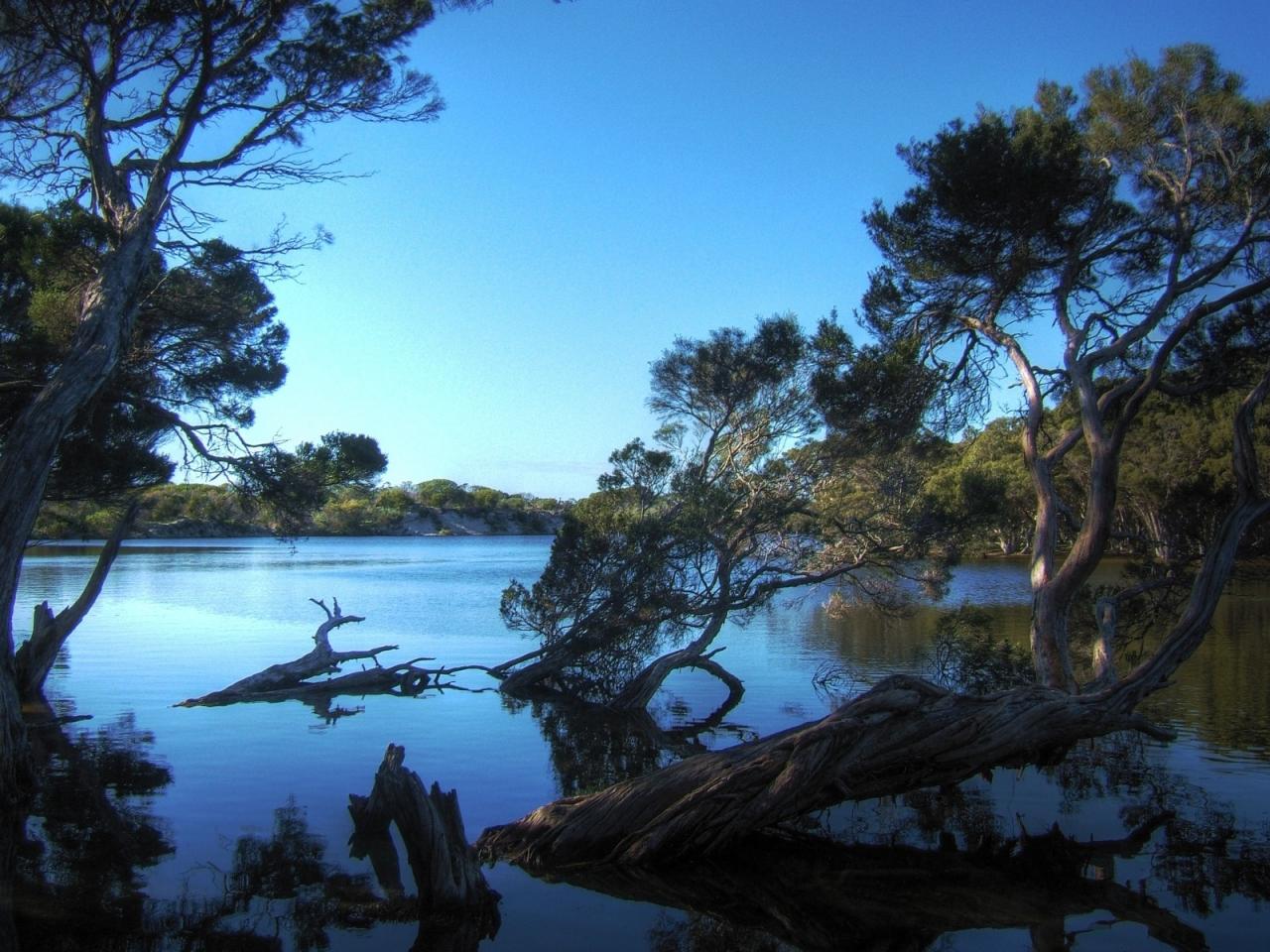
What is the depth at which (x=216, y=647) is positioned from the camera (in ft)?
69.5

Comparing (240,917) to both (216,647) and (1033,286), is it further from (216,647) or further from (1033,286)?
(216,647)

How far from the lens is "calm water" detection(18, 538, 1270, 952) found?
6.35 metres

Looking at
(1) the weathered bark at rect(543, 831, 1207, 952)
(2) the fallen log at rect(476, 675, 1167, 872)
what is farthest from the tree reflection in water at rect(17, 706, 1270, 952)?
(2) the fallen log at rect(476, 675, 1167, 872)

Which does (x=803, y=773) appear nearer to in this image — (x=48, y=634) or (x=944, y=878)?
(x=944, y=878)

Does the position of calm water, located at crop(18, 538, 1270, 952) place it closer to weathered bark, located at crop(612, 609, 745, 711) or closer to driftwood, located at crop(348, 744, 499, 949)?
driftwood, located at crop(348, 744, 499, 949)

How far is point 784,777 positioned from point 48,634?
11.1m

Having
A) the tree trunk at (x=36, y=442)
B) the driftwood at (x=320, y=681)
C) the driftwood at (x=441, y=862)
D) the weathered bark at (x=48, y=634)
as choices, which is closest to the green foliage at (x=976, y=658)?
the driftwood at (x=320, y=681)

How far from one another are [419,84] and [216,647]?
13.9 meters

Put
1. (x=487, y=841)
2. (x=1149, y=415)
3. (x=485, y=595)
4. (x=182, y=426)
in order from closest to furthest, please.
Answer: (x=487, y=841) → (x=182, y=426) → (x=1149, y=415) → (x=485, y=595)

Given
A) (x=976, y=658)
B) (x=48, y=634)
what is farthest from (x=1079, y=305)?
(x=48, y=634)

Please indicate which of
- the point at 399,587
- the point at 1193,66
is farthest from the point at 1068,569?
the point at 399,587

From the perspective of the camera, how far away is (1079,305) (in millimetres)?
11484

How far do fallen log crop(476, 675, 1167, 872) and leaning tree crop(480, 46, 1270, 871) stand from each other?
1.1 inches

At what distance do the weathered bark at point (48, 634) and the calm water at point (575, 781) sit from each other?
60cm
